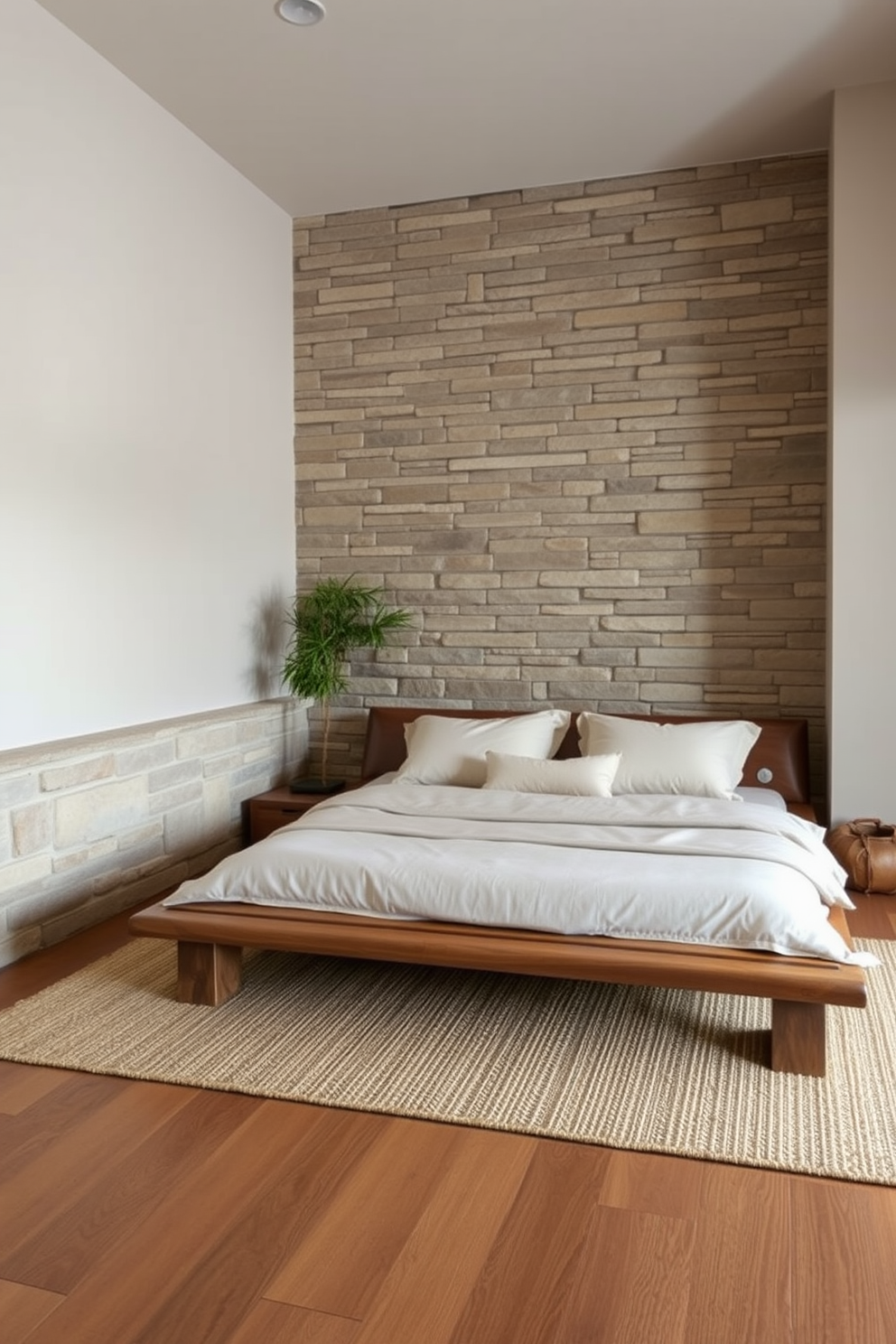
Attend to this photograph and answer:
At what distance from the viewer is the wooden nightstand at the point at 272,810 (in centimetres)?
446

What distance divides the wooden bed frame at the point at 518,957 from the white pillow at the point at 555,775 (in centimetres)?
114

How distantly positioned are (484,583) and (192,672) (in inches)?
57.2

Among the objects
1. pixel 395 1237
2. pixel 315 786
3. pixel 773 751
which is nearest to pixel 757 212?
pixel 773 751

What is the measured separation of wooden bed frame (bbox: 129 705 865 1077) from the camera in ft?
8.02

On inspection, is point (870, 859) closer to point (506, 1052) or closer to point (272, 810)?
point (506, 1052)

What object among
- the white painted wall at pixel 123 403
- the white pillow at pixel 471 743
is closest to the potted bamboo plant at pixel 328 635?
the white painted wall at pixel 123 403

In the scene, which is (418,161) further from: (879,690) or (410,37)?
(879,690)

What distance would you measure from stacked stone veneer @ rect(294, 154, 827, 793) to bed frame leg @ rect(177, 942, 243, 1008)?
2347mm

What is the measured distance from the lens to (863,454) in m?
4.12

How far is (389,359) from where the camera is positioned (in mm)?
5117

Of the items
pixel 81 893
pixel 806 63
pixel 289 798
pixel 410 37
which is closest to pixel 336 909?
pixel 81 893

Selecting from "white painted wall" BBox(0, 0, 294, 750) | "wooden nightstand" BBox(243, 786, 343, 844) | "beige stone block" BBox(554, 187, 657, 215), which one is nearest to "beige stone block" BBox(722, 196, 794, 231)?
"beige stone block" BBox(554, 187, 657, 215)

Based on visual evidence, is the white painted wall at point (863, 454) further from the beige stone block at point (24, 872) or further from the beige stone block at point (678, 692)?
the beige stone block at point (24, 872)

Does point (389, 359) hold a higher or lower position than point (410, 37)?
lower
